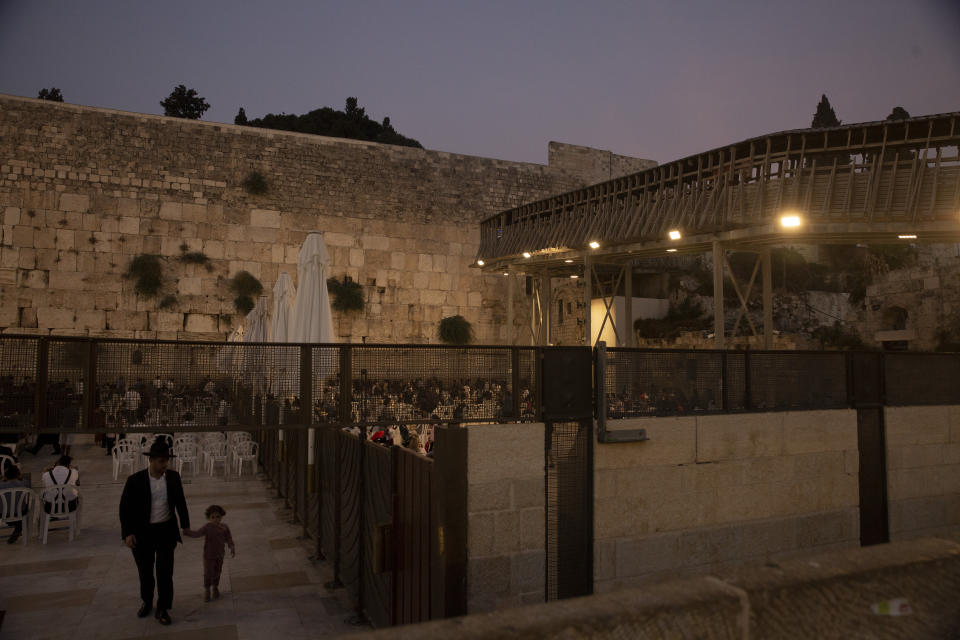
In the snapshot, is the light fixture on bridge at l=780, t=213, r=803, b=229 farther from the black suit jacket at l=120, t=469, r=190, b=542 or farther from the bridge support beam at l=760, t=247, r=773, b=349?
the black suit jacket at l=120, t=469, r=190, b=542

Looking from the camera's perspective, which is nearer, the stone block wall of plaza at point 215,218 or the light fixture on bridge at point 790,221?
the light fixture on bridge at point 790,221

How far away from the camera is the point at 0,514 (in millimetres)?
6727

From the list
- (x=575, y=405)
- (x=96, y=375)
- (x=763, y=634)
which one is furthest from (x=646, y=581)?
(x=96, y=375)

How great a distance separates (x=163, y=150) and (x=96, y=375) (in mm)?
16491

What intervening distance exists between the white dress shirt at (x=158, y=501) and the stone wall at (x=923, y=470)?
5814mm

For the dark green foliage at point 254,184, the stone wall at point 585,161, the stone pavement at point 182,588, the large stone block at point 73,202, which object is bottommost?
the stone pavement at point 182,588

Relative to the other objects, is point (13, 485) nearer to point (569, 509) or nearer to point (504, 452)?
point (504, 452)

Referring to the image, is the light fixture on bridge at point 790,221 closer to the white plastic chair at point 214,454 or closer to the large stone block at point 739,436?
the large stone block at point 739,436

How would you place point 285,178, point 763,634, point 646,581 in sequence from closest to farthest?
point 763,634, point 646,581, point 285,178

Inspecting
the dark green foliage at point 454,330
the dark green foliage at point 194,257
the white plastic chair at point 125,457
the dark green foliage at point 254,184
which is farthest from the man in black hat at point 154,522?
the dark green foliage at point 454,330

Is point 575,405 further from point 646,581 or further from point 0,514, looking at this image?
point 0,514

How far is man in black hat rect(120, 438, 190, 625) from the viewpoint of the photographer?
4.71m

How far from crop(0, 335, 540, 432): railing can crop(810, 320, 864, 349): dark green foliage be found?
17.2 meters

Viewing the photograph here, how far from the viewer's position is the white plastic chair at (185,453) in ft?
33.5
